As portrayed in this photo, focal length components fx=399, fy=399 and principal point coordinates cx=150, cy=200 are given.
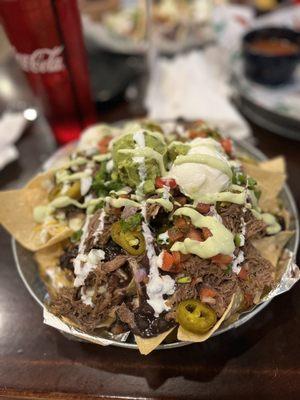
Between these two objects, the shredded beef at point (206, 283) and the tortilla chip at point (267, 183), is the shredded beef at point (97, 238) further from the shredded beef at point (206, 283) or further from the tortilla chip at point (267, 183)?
the tortilla chip at point (267, 183)

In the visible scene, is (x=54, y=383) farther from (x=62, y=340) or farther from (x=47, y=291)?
(x=47, y=291)

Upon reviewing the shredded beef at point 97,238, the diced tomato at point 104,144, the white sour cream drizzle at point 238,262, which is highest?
the diced tomato at point 104,144

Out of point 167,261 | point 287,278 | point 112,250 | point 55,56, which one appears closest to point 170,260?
point 167,261

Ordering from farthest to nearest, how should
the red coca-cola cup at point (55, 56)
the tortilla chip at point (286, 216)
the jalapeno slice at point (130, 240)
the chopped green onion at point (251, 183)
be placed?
the red coca-cola cup at point (55, 56)
the tortilla chip at point (286, 216)
the chopped green onion at point (251, 183)
the jalapeno slice at point (130, 240)

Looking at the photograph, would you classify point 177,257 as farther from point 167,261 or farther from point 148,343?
point 148,343

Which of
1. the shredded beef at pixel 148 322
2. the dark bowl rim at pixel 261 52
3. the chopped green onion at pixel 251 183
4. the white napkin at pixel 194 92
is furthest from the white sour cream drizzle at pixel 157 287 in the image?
the dark bowl rim at pixel 261 52

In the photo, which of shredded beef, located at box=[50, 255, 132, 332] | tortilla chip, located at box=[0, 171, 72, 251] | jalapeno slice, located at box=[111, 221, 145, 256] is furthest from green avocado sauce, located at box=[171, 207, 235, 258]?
tortilla chip, located at box=[0, 171, 72, 251]

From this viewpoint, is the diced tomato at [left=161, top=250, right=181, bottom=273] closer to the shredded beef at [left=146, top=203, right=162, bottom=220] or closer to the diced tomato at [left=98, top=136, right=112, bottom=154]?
the shredded beef at [left=146, top=203, right=162, bottom=220]
